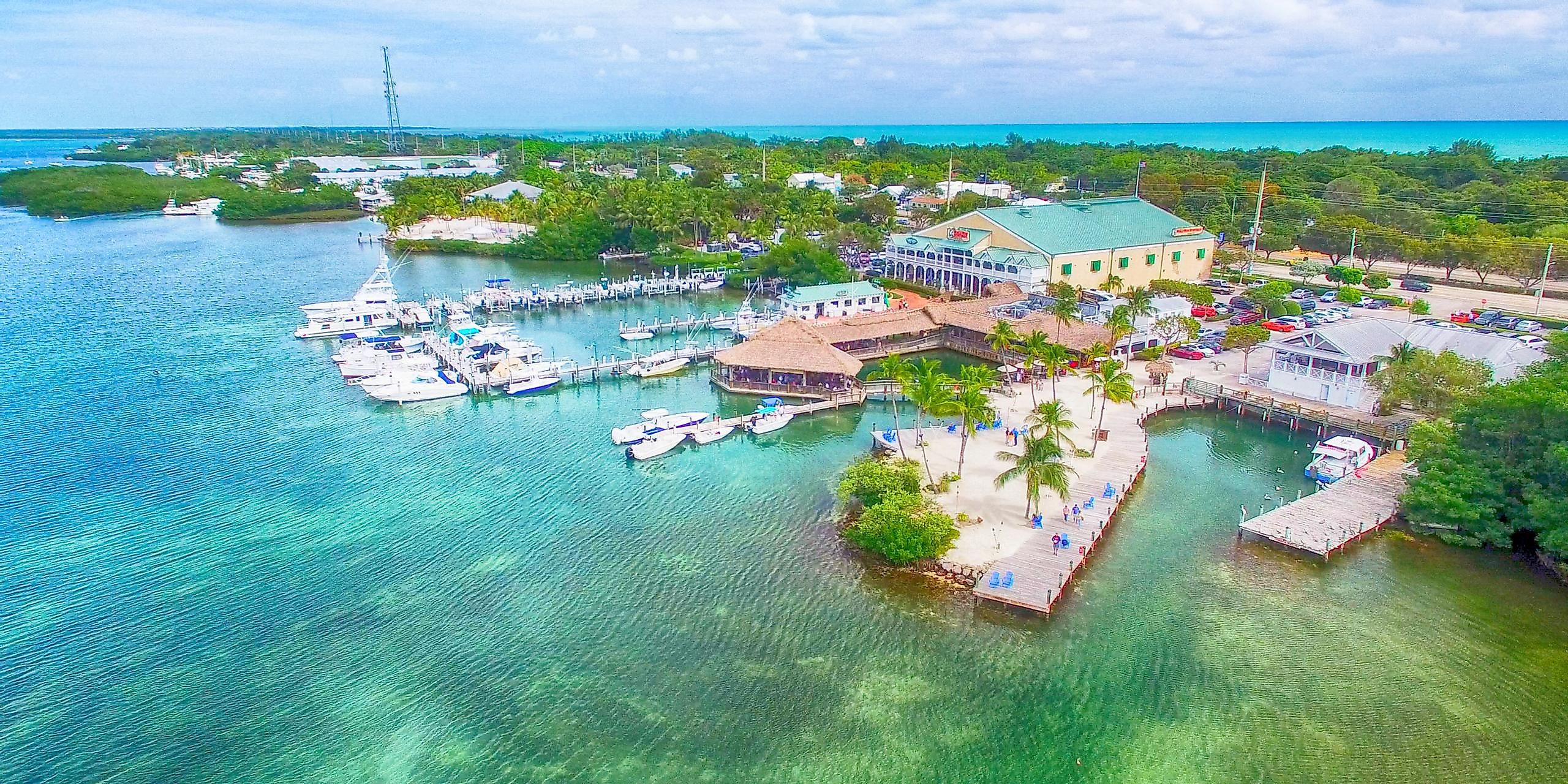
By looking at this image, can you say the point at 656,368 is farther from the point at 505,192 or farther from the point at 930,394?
the point at 505,192

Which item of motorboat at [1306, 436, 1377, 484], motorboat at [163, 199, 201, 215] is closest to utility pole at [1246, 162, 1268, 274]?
motorboat at [1306, 436, 1377, 484]

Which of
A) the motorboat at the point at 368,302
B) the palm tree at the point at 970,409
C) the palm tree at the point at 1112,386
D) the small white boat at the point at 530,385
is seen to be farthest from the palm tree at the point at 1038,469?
the motorboat at the point at 368,302

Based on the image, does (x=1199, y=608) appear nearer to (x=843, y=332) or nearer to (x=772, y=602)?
(x=772, y=602)

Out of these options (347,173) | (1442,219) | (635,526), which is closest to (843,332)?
(635,526)

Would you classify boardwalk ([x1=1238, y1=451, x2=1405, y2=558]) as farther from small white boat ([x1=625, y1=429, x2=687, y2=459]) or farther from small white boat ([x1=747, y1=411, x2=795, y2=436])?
small white boat ([x1=625, y1=429, x2=687, y2=459])

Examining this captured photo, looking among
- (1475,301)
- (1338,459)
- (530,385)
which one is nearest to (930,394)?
(1338,459)
